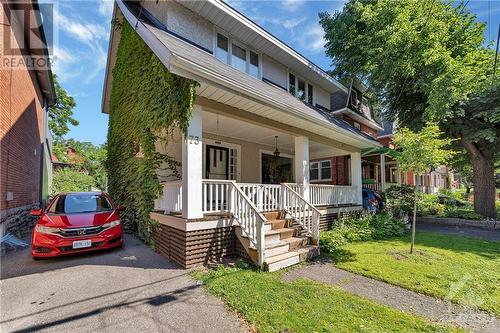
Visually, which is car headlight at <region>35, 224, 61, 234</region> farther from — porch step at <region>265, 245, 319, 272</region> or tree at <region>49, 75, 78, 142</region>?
tree at <region>49, 75, 78, 142</region>

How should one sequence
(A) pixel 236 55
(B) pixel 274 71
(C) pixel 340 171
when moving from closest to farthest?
(A) pixel 236 55 < (B) pixel 274 71 < (C) pixel 340 171

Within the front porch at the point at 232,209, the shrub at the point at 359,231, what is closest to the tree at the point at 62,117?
the front porch at the point at 232,209

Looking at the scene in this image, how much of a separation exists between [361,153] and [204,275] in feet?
31.2

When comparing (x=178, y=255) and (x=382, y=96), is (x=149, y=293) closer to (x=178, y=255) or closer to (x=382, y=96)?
(x=178, y=255)

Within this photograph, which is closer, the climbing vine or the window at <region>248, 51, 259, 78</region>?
the climbing vine

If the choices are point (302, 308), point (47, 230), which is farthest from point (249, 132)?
point (302, 308)

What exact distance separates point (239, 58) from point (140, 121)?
4.30 m

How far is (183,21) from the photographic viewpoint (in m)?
7.91

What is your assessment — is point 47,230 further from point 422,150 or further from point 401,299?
point 422,150

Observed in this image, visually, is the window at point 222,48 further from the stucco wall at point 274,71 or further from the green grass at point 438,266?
the green grass at point 438,266

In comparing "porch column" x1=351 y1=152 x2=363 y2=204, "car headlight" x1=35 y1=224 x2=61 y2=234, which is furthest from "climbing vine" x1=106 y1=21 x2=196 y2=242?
"porch column" x1=351 y1=152 x2=363 y2=204

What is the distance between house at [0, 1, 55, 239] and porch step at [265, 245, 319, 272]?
7271 millimetres

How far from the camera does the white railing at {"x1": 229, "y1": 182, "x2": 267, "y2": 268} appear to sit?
5215 millimetres

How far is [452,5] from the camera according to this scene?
12680mm
